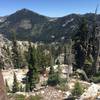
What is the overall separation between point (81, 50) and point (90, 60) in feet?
12.4

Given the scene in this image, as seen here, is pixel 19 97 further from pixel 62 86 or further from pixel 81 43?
pixel 81 43

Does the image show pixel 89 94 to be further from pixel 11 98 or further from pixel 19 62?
pixel 19 62

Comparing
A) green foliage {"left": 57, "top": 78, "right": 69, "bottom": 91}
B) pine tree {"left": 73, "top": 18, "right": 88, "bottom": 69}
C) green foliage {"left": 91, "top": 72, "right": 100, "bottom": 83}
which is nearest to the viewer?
green foliage {"left": 57, "top": 78, "right": 69, "bottom": 91}

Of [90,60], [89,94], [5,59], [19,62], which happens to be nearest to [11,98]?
[89,94]

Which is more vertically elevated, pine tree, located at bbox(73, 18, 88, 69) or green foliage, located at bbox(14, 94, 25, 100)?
pine tree, located at bbox(73, 18, 88, 69)

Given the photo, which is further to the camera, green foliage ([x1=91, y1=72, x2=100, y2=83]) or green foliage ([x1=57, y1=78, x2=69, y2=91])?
green foliage ([x1=91, y1=72, x2=100, y2=83])

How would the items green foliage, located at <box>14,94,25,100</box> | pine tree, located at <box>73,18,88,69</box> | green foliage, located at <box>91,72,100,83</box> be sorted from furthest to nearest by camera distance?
pine tree, located at <box>73,18,88,69</box> → green foliage, located at <box>91,72,100,83</box> → green foliage, located at <box>14,94,25,100</box>

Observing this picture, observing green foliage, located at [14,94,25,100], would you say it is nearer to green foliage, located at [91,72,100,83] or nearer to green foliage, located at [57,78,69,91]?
green foliage, located at [57,78,69,91]

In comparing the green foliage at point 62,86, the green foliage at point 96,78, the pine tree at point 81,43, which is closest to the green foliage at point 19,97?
the green foliage at point 62,86

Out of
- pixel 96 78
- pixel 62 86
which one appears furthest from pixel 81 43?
pixel 62 86

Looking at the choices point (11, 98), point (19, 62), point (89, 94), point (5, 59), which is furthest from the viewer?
point (19, 62)

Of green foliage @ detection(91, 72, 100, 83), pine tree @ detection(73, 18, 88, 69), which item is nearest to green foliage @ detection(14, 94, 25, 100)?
green foliage @ detection(91, 72, 100, 83)

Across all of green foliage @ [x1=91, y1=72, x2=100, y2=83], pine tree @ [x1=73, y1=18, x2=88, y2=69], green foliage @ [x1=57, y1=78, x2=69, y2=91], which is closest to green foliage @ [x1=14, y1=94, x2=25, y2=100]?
green foliage @ [x1=57, y1=78, x2=69, y2=91]

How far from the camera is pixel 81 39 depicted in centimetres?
6469
